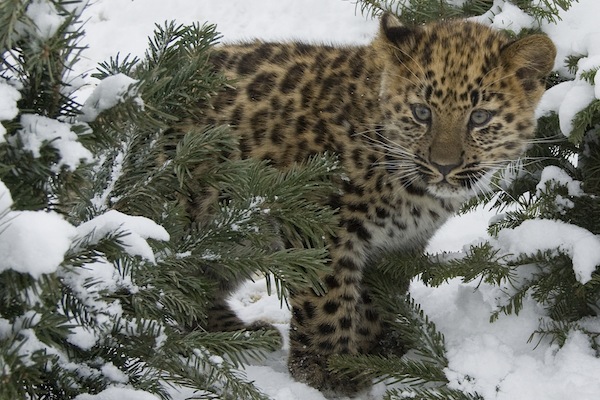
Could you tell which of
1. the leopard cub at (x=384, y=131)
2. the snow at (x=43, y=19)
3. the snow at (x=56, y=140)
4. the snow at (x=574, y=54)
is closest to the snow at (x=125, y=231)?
the snow at (x=56, y=140)

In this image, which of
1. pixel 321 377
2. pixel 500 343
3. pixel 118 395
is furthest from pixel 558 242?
pixel 118 395

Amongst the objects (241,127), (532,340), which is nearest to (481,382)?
(532,340)

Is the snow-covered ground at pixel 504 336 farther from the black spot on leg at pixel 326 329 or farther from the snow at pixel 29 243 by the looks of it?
the black spot on leg at pixel 326 329

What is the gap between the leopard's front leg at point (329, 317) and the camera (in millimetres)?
3770

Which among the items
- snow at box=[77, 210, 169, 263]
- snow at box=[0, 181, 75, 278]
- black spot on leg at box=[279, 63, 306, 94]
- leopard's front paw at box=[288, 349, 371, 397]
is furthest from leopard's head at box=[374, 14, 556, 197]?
snow at box=[0, 181, 75, 278]

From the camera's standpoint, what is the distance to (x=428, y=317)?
368 cm

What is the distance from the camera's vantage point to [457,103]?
359cm

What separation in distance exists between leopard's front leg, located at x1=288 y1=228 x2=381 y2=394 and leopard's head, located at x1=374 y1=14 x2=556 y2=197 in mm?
432

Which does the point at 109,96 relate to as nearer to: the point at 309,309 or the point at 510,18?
the point at 309,309

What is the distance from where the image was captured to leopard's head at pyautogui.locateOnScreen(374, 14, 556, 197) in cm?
359

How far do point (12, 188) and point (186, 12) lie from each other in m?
8.45

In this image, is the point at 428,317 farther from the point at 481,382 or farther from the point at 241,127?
the point at 241,127

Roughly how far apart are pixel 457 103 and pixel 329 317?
44.6 inches

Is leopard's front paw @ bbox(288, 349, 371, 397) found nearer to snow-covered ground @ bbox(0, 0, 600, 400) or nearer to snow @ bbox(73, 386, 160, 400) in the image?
snow-covered ground @ bbox(0, 0, 600, 400)
